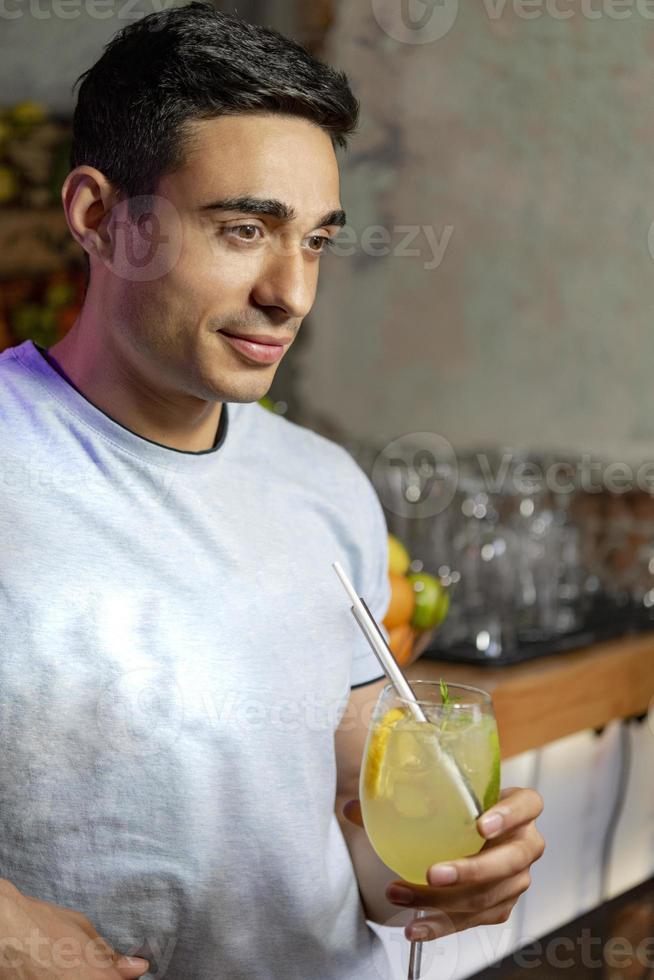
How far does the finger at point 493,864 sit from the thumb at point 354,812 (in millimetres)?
234

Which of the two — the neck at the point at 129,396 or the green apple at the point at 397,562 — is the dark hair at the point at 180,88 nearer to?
the neck at the point at 129,396

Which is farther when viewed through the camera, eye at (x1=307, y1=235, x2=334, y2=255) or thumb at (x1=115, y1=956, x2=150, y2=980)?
eye at (x1=307, y1=235, x2=334, y2=255)

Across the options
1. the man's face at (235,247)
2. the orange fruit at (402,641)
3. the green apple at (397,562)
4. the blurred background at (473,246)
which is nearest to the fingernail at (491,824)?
the man's face at (235,247)

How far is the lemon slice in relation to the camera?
1.03 metres

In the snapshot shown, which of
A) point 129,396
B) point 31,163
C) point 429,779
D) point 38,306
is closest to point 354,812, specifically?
point 429,779

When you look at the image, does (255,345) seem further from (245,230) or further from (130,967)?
(130,967)

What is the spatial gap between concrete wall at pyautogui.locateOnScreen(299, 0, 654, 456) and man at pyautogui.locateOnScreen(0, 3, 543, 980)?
6.69 feet

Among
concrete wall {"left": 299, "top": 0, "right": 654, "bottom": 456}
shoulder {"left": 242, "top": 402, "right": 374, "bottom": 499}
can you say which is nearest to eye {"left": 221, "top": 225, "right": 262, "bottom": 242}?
shoulder {"left": 242, "top": 402, "right": 374, "bottom": 499}

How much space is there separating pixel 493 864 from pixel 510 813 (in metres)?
0.04

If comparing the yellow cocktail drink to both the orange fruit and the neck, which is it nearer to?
the neck

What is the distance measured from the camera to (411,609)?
6.14ft

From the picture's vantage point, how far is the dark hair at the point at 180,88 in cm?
115

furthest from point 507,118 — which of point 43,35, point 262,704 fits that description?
point 262,704

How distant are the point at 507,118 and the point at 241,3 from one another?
2.70 ft
